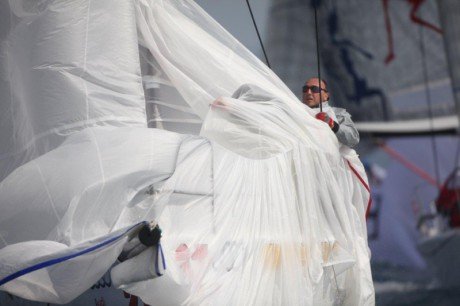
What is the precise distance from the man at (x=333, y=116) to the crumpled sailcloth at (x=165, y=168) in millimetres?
95

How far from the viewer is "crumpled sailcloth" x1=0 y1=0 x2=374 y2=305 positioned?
2.45m

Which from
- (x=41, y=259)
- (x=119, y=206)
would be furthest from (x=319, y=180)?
(x=41, y=259)

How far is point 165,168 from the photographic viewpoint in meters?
2.53

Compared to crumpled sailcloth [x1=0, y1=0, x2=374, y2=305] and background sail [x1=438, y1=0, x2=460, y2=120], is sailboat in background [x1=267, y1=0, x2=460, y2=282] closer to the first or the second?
background sail [x1=438, y1=0, x2=460, y2=120]

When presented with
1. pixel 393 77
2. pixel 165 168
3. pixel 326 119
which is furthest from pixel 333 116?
pixel 393 77

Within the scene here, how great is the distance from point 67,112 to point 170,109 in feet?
1.64

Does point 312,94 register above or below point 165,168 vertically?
above

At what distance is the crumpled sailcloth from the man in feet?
0.31

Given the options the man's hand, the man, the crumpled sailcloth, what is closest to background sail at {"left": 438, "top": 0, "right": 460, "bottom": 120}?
the man

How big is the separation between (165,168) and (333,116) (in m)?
1.12

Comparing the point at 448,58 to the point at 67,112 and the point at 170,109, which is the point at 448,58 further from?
the point at 67,112

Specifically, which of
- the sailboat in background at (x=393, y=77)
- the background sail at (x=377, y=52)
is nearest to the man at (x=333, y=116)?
the sailboat in background at (x=393, y=77)

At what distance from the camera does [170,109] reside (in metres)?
3.16

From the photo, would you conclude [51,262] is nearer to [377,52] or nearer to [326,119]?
[326,119]
